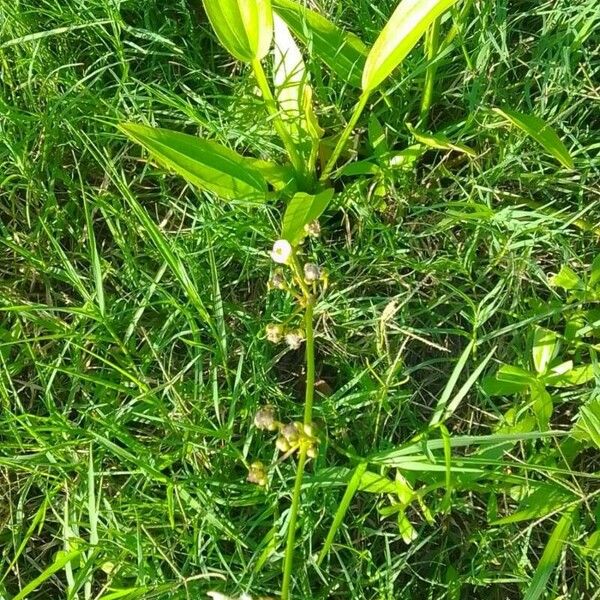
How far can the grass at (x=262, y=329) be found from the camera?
132 cm

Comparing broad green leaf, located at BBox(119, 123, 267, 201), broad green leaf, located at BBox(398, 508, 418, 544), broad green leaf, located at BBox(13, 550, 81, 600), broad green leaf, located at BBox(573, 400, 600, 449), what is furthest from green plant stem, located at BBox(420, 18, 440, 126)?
broad green leaf, located at BBox(13, 550, 81, 600)

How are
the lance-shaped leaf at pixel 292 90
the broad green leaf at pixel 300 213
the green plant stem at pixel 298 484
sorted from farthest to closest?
the lance-shaped leaf at pixel 292 90 < the broad green leaf at pixel 300 213 < the green plant stem at pixel 298 484

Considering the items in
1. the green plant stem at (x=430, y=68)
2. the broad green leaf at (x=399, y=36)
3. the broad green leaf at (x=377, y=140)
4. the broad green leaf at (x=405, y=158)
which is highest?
the broad green leaf at (x=399, y=36)

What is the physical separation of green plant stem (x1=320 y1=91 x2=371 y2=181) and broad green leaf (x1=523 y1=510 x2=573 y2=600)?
0.62 m

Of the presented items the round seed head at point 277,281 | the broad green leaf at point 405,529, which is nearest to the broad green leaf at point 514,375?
the broad green leaf at point 405,529

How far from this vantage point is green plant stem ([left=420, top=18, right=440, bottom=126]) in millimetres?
1292

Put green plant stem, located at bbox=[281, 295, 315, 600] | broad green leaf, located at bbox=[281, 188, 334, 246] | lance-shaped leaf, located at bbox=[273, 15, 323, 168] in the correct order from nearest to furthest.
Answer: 1. green plant stem, located at bbox=[281, 295, 315, 600]
2. broad green leaf, located at bbox=[281, 188, 334, 246]
3. lance-shaped leaf, located at bbox=[273, 15, 323, 168]

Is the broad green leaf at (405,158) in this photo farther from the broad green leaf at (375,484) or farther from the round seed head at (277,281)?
the broad green leaf at (375,484)

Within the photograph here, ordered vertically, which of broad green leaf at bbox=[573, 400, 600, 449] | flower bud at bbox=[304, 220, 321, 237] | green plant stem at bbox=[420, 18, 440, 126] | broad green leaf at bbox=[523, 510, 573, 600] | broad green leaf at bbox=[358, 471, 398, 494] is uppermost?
green plant stem at bbox=[420, 18, 440, 126]

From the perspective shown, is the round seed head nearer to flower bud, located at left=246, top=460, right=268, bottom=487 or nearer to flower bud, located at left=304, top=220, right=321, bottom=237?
flower bud, located at left=304, top=220, right=321, bottom=237

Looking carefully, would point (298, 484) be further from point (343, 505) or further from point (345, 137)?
point (345, 137)

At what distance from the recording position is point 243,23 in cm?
121

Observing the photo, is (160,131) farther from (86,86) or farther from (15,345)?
(15,345)

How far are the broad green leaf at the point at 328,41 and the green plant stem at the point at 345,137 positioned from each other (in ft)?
0.22
